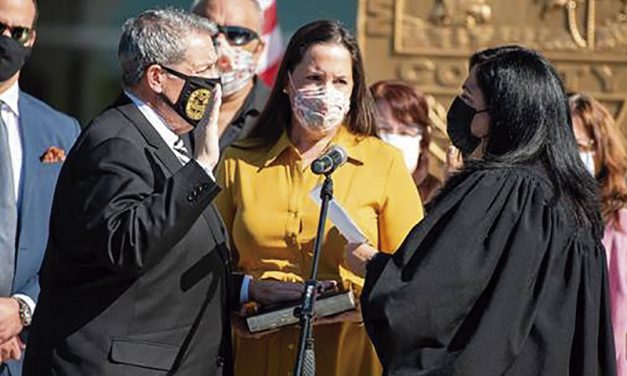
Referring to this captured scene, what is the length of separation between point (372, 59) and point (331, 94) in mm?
2522

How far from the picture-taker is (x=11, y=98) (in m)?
5.84

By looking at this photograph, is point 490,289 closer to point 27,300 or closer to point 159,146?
point 159,146

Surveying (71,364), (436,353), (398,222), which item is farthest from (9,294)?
(436,353)

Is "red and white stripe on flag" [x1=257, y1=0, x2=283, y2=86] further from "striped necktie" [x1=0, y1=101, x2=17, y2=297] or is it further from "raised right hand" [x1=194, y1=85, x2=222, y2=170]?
"raised right hand" [x1=194, y1=85, x2=222, y2=170]

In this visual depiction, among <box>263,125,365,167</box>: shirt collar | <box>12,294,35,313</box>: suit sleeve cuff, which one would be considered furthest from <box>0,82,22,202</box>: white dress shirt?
<box>263,125,365,167</box>: shirt collar

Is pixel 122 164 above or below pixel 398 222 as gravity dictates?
above

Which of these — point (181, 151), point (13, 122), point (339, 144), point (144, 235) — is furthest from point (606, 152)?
point (144, 235)

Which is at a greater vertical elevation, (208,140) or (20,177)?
(208,140)

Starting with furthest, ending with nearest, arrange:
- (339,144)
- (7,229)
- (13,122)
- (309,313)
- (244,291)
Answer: (13,122) → (7,229) → (339,144) → (244,291) → (309,313)

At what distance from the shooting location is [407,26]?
7809mm

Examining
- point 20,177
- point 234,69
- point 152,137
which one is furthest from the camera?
point 234,69

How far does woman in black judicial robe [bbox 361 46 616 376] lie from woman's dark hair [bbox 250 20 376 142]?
0.96 metres

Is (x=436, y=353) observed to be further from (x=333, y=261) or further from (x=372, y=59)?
(x=372, y=59)

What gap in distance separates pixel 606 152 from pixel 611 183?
155mm
